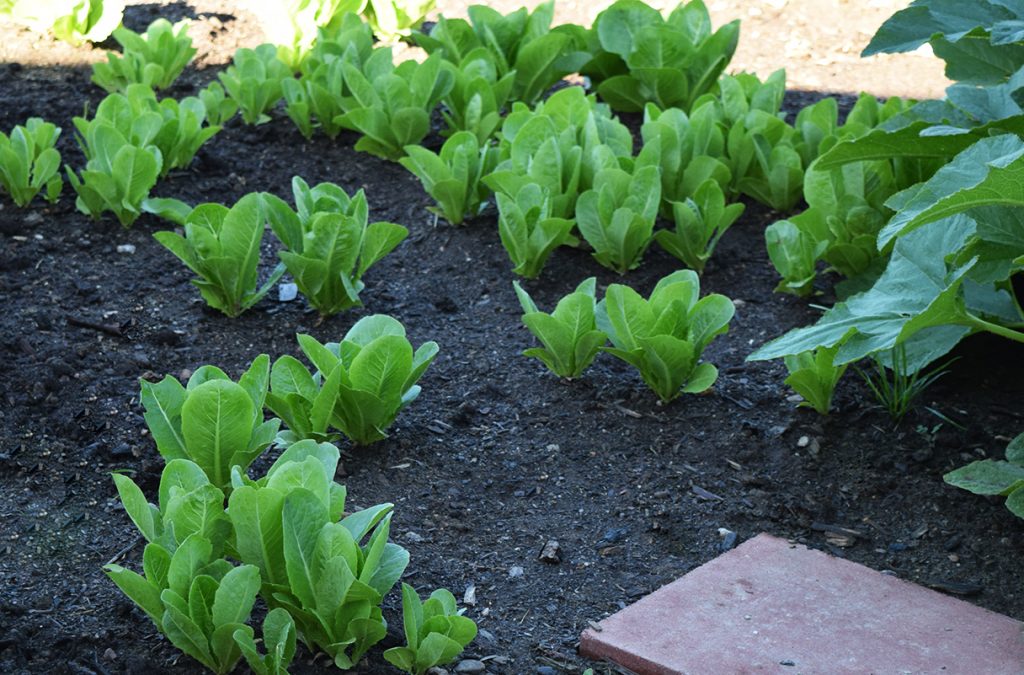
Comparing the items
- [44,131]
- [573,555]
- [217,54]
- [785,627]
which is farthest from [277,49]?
[785,627]

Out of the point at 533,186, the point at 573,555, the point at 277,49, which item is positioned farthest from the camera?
the point at 277,49

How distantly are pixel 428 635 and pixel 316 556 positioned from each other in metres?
0.20

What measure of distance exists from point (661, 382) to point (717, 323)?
18 cm

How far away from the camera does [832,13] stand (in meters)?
5.01

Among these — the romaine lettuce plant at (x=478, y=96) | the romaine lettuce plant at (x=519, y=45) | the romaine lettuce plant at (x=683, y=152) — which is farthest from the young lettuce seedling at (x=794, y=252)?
the romaine lettuce plant at (x=519, y=45)

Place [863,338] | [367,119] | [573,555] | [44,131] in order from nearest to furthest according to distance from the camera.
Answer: [863,338], [573,555], [44,131], [367,119]

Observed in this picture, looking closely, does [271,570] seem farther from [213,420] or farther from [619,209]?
[619,209]

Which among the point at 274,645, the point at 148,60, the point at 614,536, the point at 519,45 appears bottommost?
the point at 614,536

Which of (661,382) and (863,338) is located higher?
(863,338)

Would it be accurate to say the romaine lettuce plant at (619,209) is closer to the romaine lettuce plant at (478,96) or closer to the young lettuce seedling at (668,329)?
the young lettuce seedling at (668,329)

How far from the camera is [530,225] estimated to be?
2.95 meters

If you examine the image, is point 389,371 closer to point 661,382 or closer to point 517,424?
point 517,424

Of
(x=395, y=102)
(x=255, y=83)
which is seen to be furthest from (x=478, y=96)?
(x=255, y=83)

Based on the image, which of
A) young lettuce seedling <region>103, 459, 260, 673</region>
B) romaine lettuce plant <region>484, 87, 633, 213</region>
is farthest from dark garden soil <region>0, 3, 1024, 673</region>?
romaine lettuce plant <region>484, 87, 633, 213</region>
